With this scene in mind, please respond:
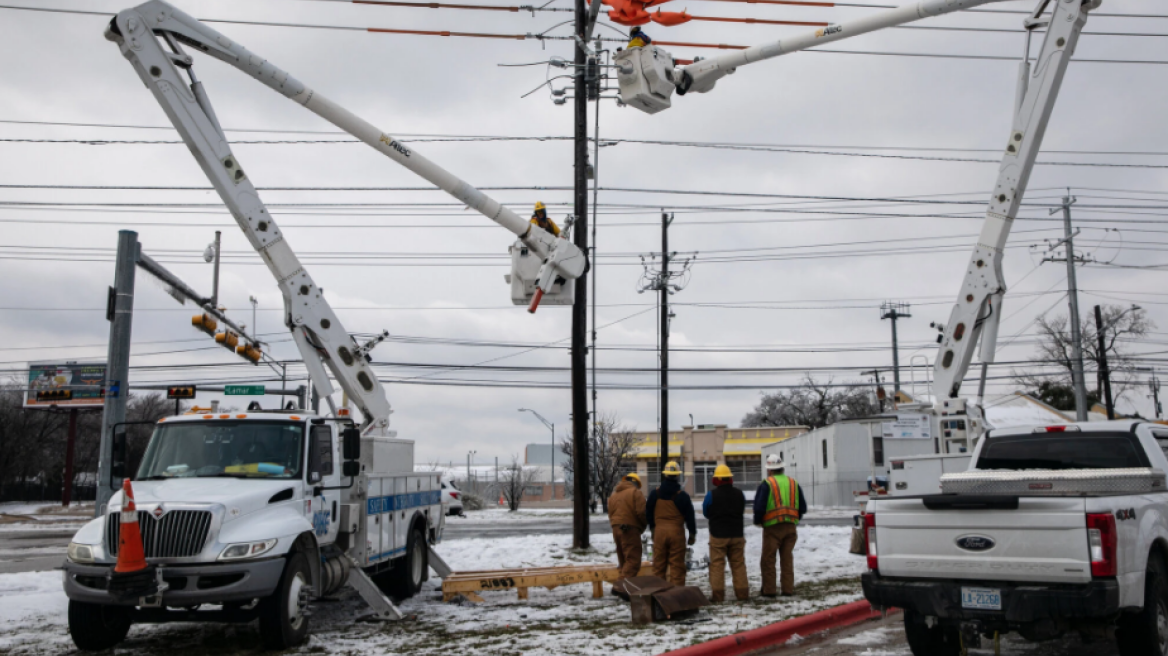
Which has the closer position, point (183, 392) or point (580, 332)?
point (183, 392)

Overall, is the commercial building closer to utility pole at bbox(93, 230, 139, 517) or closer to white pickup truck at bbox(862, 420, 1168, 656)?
utility pole at bbox(93, 230, 139, 517)

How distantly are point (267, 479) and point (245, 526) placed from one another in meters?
0.86

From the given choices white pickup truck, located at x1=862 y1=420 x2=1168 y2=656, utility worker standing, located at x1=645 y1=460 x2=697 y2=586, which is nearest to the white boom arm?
utility worker standing, located at x1=645 y1=460 x2=697 y2=586

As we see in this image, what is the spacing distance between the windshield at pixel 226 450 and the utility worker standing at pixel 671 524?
15.1ft

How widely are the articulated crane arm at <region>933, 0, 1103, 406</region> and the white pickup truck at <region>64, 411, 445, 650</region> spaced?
8440 millimetres

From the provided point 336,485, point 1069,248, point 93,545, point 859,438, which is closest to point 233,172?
point 336,485

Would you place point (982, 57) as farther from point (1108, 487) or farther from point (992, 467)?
point (1108, 487)

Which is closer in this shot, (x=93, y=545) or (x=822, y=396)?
(x=93, y=545)

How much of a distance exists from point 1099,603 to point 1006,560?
65 centimetres

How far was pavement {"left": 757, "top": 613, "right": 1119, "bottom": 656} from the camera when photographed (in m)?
8.45

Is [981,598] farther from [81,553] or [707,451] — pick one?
[707,451]

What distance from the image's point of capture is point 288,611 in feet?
30.2

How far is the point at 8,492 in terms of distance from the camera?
5603cm

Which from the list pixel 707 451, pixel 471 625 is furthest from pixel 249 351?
pixel 707 451
